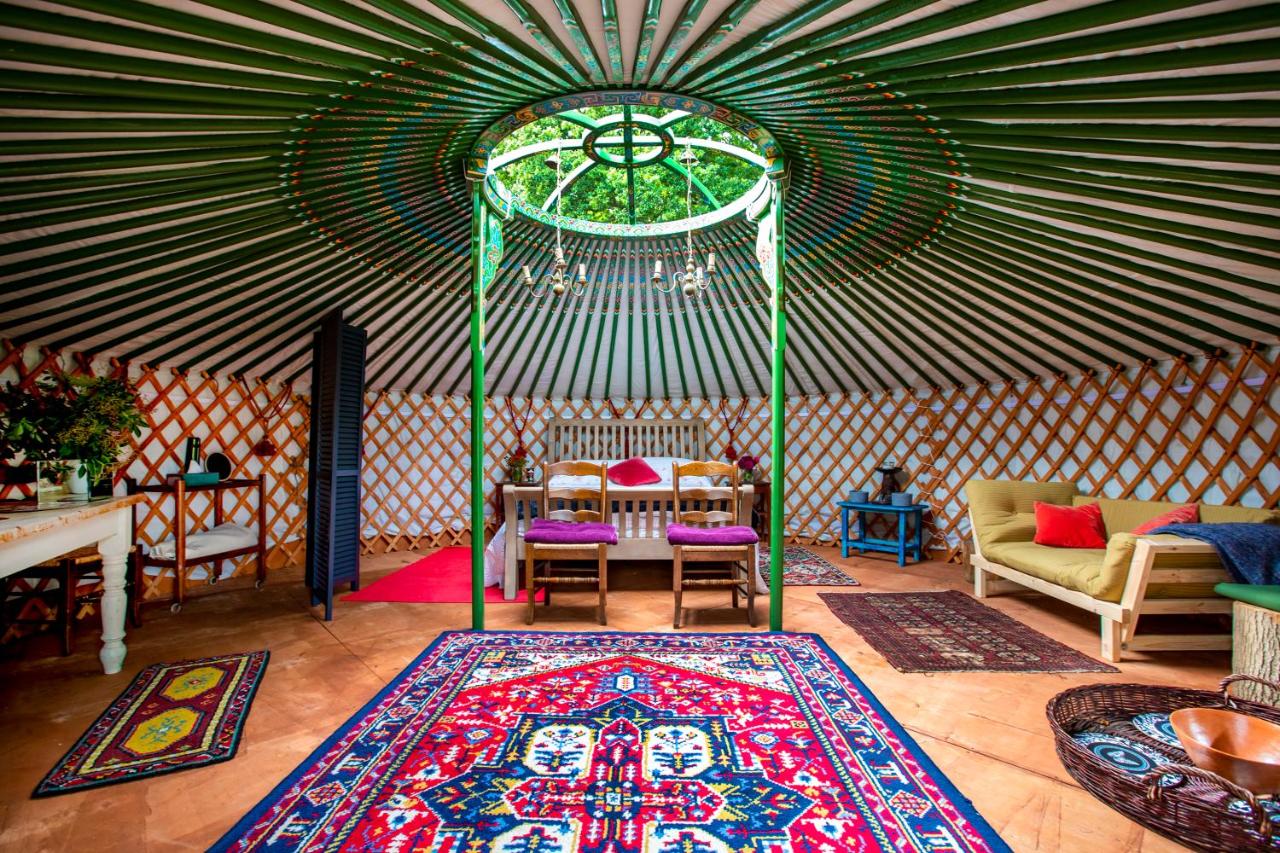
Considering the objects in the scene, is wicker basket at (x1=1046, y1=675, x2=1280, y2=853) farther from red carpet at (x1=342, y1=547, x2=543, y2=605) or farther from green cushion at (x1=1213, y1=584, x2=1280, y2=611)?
red carpet at (x1=342, y1=547, x2=543, y2=605)

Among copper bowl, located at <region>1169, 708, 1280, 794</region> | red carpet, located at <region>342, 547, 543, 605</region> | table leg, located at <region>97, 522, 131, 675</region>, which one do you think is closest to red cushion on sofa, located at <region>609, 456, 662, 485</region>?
red carpet, located at <region>342, 547, 543, 605</region>

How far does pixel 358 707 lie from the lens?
2.06 m

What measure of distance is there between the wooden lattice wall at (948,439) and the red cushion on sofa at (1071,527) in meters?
0.44

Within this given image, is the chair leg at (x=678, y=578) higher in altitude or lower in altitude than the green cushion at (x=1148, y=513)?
lower

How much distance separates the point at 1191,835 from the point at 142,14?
3.16 metres

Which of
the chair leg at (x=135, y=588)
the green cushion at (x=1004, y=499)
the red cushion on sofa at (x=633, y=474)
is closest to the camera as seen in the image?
the chair leg at (x=135, y=588)

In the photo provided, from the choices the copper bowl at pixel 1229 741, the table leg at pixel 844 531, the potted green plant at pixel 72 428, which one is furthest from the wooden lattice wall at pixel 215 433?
the copper bowl at pixel 1229 741

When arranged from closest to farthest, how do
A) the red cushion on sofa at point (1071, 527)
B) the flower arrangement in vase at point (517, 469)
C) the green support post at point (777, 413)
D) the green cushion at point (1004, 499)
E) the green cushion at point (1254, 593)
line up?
the green cushion at point (1254, 593)
the green support post at point (777, 413)
the red cushion on sofa at point (1071, 527)
the green cushion at point (1004, 499)
the flower arrangement in vase at point (517, 469)

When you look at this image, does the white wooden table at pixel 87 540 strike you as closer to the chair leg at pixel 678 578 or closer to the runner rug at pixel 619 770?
the runner rug at pixel 619 770

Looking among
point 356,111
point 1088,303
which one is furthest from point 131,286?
point 1088,303

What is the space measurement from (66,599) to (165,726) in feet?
3.81

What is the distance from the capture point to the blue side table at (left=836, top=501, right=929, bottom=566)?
14.6ft

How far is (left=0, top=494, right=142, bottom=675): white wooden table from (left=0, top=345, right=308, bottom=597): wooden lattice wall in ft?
4.29

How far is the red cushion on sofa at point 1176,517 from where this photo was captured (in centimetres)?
288
